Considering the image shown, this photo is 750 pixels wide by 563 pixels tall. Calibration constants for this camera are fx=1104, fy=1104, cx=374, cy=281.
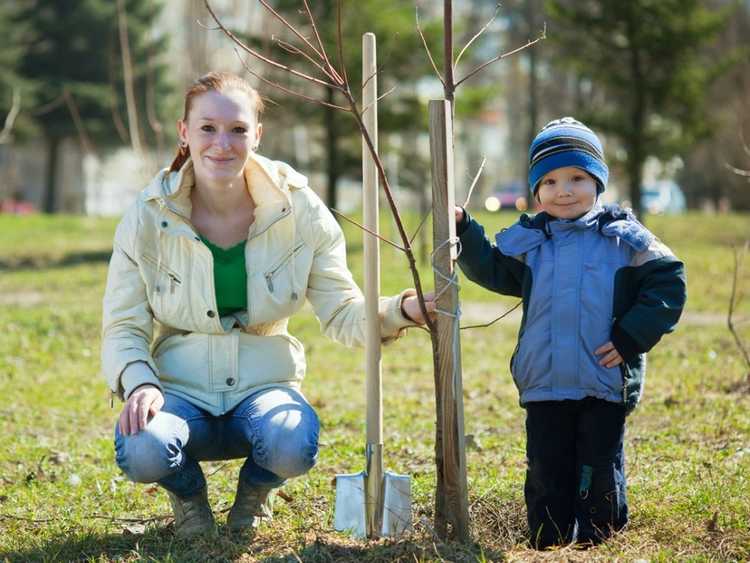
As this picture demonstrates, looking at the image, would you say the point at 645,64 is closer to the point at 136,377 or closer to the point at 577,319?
the point at 577,319

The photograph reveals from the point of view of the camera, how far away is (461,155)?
170 ft

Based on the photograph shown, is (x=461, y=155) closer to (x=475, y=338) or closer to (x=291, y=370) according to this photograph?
(x=475, y=338)

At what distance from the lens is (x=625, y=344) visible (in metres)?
3.12

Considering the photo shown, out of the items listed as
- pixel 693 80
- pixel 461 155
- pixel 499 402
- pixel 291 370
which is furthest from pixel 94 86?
pixel 291 370

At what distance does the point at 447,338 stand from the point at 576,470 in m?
0.65

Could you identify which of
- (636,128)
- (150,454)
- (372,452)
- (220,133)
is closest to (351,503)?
(372,452)

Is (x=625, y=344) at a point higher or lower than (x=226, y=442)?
higher

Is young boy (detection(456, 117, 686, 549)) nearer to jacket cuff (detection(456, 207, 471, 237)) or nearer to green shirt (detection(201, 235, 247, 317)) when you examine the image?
jacket cuff (detection(456, 207, 471, 237))

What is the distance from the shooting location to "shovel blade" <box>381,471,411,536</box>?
10.5ft

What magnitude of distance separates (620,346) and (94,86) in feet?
97.6

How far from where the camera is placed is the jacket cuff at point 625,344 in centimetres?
312

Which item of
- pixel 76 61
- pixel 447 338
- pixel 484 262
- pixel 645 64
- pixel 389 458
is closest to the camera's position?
pixel 447 338

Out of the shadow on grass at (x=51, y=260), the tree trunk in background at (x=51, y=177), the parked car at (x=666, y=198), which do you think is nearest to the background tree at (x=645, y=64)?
the shadow on grass at (x=51, y=260)

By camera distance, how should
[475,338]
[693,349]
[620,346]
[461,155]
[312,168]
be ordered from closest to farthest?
[620,346] < [693,349] < [475,338] < [312,168] < [461,155]
